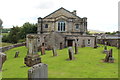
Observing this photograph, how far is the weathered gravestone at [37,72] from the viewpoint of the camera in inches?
257

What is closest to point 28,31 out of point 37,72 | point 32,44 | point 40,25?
point 40,25

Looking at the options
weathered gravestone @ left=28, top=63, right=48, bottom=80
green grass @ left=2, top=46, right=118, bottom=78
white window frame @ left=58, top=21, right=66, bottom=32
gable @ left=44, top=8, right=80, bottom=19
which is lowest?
green grass @ left=2, top=46, right=118, bottom=78

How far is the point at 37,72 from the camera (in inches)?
267

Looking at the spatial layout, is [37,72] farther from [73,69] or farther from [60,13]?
[60,13]

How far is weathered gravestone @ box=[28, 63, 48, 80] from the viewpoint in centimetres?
653

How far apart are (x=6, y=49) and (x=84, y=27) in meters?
23.3

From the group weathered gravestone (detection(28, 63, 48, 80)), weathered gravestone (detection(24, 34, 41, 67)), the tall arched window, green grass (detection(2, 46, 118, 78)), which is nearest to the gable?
the tall arched window

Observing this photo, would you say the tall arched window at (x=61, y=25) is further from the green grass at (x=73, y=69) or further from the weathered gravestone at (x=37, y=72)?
the weathered gravestone at (x=37, y=72)

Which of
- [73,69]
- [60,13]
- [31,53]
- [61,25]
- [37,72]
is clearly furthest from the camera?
[60,13]

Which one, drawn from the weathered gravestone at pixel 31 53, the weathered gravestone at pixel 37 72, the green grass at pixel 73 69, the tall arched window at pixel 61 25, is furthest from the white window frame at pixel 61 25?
the weathered gravestone at pixel 37 72

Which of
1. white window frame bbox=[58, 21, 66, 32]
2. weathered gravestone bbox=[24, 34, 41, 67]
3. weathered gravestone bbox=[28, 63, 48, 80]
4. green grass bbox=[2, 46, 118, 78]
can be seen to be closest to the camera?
weathered gravestone bbox=[28, 63, 48, 80]

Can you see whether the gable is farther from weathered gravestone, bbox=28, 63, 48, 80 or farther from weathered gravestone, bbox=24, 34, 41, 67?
weathered gravestone, bbox=28, 63, 48, 80

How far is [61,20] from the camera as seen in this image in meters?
41.1

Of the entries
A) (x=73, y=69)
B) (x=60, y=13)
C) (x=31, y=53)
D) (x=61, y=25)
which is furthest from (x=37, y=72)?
(x=60, y=13)
